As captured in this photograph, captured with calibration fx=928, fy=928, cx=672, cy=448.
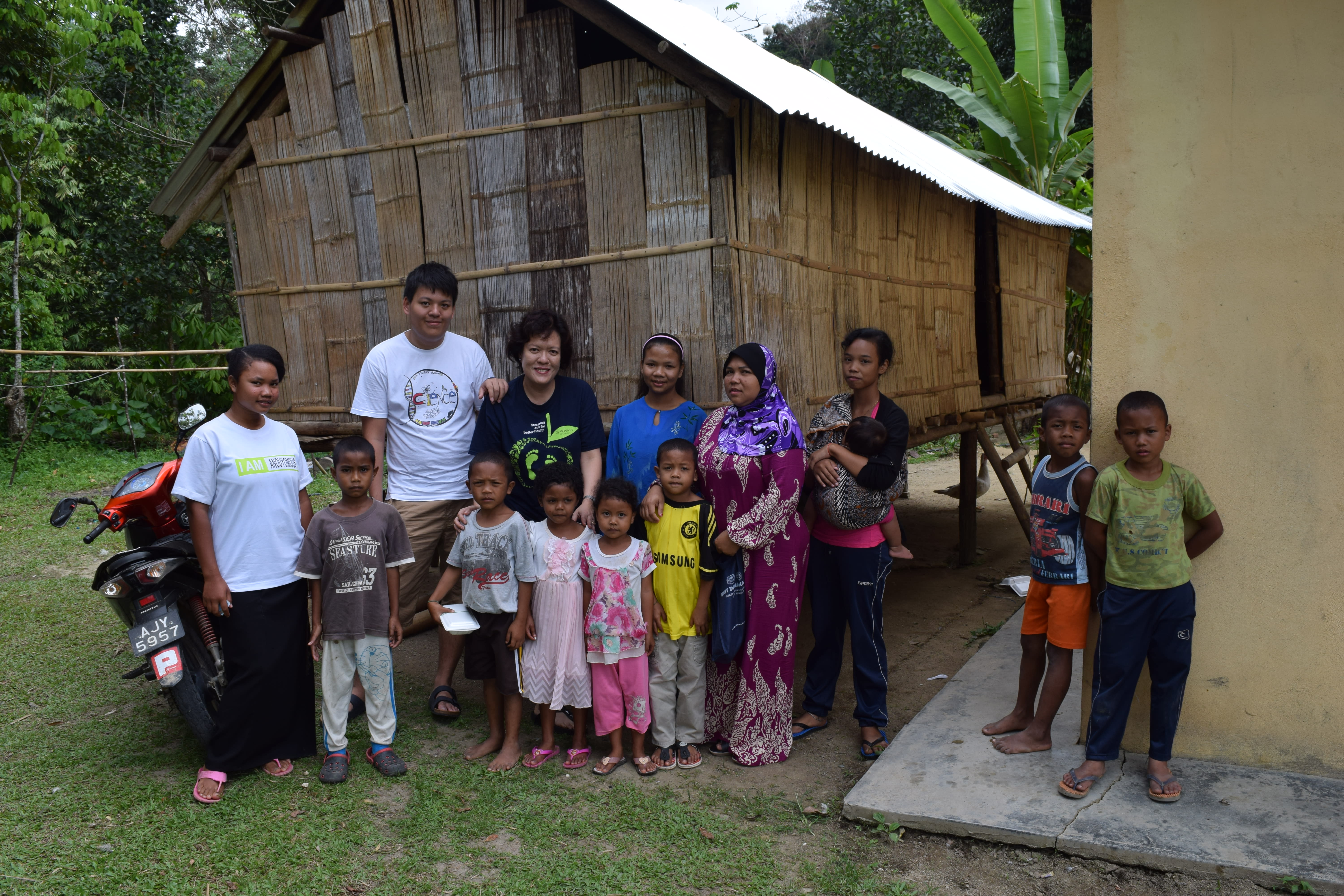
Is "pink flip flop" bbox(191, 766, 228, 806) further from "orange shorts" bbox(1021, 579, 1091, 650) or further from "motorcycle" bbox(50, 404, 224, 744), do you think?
"orange shorts" bbox(1021, 579, 1091, 650)

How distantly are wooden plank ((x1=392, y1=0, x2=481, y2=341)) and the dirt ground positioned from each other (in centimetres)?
222

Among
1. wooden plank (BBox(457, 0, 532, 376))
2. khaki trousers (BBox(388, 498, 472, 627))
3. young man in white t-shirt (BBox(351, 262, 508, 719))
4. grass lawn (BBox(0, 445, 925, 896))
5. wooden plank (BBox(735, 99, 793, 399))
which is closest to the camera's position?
grass lawn (BBox(0, 445, 925, 896))

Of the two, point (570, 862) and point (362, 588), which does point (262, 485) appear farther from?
point (570, 862)

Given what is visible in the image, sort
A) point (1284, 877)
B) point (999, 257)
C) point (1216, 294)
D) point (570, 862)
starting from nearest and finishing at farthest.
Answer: point (1284, 877) → point (570, 862) → point (1216, 294) → point (999, 257)

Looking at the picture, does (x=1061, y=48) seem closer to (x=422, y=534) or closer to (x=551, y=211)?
(x=551, y=211)

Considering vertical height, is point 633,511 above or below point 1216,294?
below

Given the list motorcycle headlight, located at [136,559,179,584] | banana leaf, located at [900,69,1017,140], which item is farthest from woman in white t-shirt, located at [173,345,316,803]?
banana leaf, located at [900,69,1017,140]

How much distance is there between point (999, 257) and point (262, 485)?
5.93 metres

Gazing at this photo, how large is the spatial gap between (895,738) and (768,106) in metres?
2.62

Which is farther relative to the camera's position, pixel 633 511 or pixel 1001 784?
pixel 633 511

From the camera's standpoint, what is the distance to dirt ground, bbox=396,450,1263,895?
2879 mm

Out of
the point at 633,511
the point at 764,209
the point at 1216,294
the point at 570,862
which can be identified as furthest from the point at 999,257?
the point at 570,862

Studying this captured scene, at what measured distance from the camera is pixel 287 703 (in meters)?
3.68

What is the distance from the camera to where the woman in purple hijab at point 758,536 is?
3.54 metres
